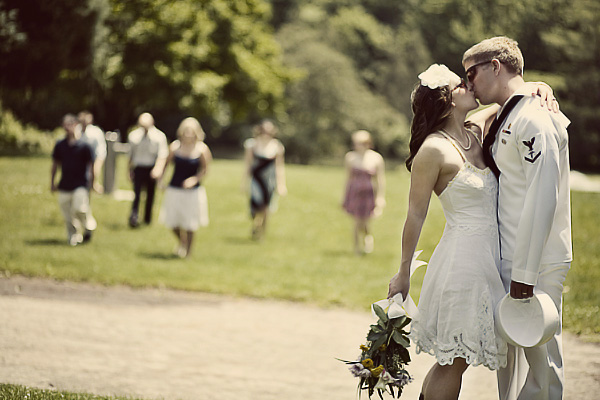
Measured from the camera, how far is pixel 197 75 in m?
29.2

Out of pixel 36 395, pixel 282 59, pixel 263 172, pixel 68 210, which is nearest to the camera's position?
pixel 36 395

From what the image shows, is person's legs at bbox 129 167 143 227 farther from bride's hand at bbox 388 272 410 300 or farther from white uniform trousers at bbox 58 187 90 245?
bride's hand at bbox 388 272 410 300

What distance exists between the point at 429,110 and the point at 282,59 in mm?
44125

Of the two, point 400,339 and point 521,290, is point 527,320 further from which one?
point 400,339

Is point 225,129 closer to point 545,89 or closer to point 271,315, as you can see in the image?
point 271,315

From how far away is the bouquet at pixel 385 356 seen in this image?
379 cm

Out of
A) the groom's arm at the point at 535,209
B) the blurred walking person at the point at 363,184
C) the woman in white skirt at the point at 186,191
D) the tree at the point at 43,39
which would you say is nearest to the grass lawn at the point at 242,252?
the woman in white skirt at the point at 186,191

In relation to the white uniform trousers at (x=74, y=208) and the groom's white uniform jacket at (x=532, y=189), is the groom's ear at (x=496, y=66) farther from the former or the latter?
the white uniform trousers at (x=74, y=208)

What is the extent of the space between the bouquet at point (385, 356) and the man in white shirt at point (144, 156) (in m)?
11.1

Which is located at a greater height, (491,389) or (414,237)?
(414,237)

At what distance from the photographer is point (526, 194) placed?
12.2 ft

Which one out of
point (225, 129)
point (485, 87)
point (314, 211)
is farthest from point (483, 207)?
point (225, 129)

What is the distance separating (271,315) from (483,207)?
4.74m

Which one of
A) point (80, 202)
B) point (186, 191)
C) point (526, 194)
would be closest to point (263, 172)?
point (186, 191)
